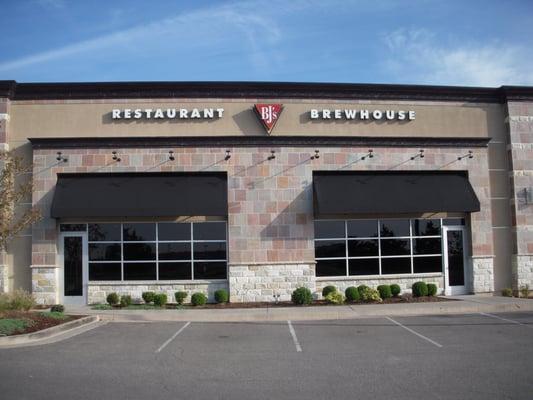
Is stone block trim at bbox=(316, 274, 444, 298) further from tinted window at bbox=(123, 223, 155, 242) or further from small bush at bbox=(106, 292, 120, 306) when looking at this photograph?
small bush at bbox=(106, 292, 120, 306)

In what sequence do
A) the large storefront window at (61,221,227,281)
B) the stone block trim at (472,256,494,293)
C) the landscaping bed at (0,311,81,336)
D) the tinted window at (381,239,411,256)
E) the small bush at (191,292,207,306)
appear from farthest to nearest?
the stone block trim at (472,256,494,293) < the tinted window at (381,239,411,256) < the large storefront window at (61,221,227,281) < the small bush at (191,292,207,306) < the landscaping bed at (0,311,81,336)

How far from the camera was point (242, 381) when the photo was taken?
27.2 ft

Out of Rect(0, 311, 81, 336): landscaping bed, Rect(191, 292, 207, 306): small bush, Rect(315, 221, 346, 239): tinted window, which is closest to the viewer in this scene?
Rect(0, 311, 81, 336): landscaping bed

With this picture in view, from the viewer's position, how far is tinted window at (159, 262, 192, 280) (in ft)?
63.2

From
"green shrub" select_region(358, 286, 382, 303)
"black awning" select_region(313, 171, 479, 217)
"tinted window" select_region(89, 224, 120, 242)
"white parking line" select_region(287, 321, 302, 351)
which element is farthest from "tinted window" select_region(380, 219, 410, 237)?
"tinted window" select_region(89, 224, 120, 242)

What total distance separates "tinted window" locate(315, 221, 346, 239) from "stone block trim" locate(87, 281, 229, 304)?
4.04 meters

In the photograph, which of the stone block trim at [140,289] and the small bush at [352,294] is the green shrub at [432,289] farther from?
the stone block trim at [140,289]

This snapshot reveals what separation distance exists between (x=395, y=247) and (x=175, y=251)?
842 cm

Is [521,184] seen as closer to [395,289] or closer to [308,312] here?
[395,289]

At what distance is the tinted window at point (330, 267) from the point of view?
19656 mm

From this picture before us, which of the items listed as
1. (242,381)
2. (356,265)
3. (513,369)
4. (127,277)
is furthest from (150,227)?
(513,369)

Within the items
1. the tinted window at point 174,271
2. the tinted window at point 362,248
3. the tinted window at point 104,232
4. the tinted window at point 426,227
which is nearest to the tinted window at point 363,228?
the tinted window at point 362,248

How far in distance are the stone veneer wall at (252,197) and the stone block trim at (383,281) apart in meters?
0.55

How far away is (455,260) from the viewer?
67.4ft
